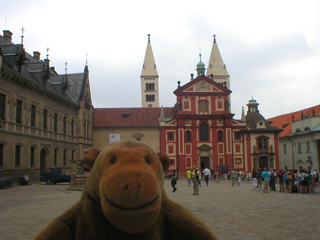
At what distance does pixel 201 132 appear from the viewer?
46219 mm

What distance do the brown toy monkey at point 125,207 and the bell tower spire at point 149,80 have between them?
228 ft

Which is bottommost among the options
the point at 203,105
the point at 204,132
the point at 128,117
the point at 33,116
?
the point at 204,132

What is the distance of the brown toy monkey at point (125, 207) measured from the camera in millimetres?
2172

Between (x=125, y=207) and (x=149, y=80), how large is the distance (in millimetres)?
71177

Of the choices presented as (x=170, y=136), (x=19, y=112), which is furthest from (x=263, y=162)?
(x=19, y=112)

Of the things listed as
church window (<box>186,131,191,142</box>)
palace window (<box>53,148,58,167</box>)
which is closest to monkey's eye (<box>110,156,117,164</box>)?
palace window (<box>53,148,58,167</box>)

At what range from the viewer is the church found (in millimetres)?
45062

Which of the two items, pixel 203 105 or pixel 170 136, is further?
pixel 203 105

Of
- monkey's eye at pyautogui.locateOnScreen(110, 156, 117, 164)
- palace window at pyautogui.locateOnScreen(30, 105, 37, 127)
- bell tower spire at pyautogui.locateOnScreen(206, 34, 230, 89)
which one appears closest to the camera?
monkey's eye at pyautogui.locateOnScreen(110, 156, 117, 164)

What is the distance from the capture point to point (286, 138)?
5247cm

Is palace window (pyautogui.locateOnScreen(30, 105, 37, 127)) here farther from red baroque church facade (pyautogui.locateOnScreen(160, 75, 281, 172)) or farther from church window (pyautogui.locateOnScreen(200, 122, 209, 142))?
church window (pyautogui.locateOnScreen(200, 122, 209, 142))

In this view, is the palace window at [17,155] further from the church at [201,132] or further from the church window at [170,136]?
the church window at [170,136]

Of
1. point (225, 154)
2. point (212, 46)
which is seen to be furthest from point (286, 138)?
point (212, 46)

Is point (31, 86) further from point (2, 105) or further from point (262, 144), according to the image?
point (262, 144)
